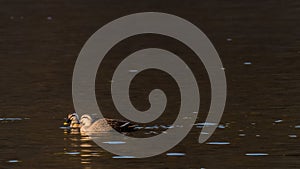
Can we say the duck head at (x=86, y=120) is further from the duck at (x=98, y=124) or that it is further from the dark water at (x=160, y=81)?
the dark water at (x=160, y=81)

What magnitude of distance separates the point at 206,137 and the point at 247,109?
3.03 meters

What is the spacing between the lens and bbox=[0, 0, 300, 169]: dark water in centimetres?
1916

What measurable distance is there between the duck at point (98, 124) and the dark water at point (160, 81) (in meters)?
0.33

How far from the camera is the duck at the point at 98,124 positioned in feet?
70.4

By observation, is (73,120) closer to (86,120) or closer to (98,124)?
(86,120)

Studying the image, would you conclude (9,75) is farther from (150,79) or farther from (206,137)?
(206,137)

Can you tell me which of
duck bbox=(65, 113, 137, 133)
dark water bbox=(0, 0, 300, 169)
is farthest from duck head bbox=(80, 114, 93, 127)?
dark water bbox=(0, 0, 300, 169)

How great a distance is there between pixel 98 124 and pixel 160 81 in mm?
7018

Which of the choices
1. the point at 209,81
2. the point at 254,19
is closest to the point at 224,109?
the point at 209,81

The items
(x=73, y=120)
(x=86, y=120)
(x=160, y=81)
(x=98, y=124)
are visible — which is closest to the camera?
(x=98, y=124)

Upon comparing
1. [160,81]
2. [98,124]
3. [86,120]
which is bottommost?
[98,124]

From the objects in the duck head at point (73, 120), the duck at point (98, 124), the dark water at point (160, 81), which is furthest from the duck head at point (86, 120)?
the dark water at point (160, 81)

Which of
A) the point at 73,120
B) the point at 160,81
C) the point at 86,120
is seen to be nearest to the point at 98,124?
the point at 86,120

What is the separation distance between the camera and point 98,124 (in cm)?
2170
